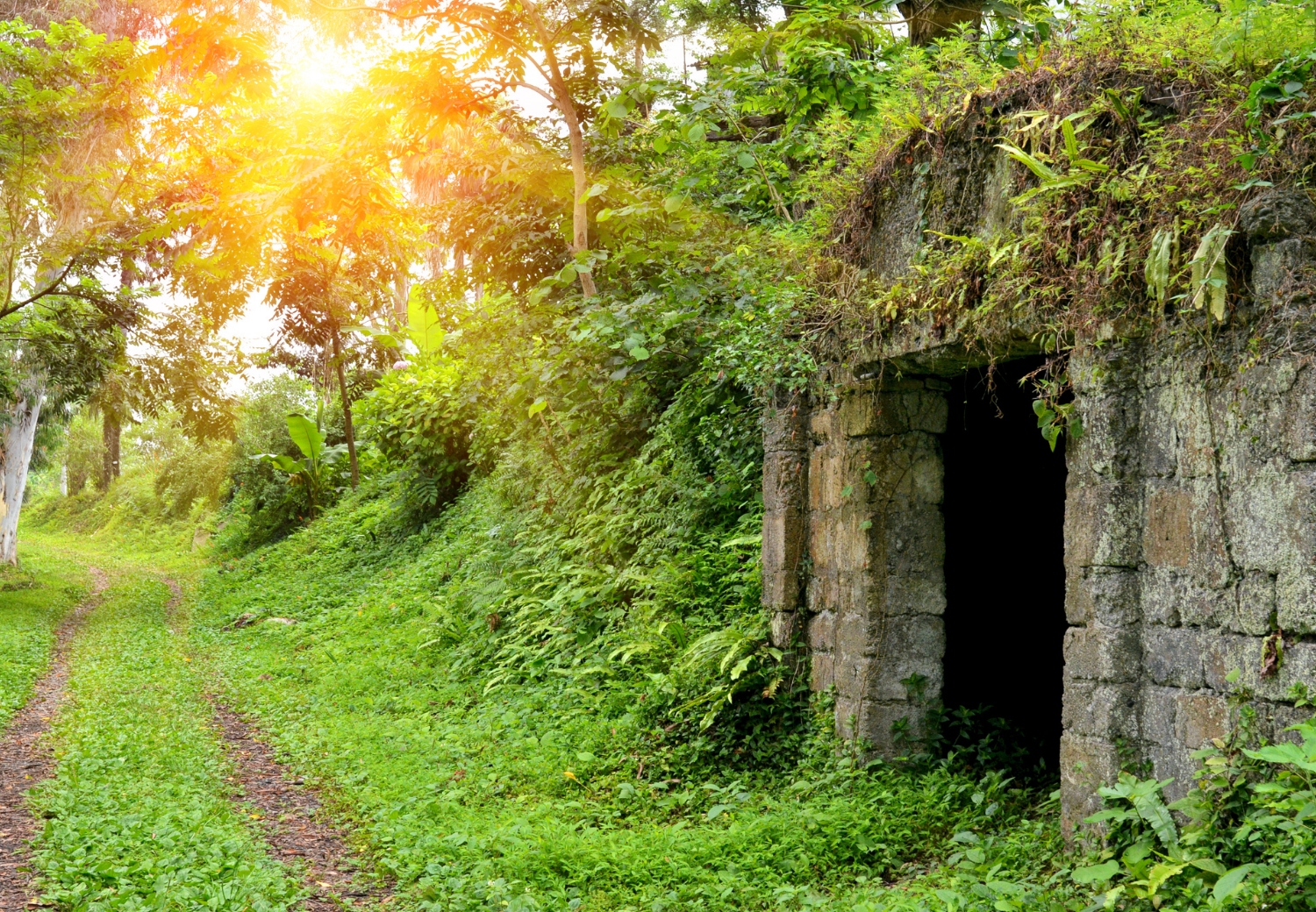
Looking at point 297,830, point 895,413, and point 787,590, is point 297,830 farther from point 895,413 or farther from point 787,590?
point 895,413

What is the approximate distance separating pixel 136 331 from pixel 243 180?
17.2ft

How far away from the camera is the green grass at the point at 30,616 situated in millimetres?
9797

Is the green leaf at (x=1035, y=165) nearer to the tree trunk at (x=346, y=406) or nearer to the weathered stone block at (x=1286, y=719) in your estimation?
the weathered stone block at (x=1286, y=719)

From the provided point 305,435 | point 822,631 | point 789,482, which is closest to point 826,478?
point 789,482

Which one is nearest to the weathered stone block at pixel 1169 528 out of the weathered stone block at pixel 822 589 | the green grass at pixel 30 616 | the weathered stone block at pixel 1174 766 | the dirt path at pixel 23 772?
the weathered stone block at pixel 1174 766

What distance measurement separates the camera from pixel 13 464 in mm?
18547

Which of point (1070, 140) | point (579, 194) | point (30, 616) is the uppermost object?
point (579, 194)

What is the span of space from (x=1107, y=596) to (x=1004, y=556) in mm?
2932

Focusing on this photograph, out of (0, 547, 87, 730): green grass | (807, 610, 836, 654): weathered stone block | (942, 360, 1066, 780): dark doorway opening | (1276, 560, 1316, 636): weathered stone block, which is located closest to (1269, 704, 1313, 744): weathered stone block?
(1276, 560, 1316, 636): weathered stone block

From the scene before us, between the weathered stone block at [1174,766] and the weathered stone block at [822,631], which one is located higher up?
the weathered stone block at [822,631]

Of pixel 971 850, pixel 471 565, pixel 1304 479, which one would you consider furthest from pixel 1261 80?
pixel 471 565

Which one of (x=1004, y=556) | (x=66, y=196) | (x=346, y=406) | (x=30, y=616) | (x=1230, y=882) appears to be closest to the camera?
(x=1230, y=882)

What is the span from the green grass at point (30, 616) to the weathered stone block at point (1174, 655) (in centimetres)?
860

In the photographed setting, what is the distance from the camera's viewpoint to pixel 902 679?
613 centimetres
